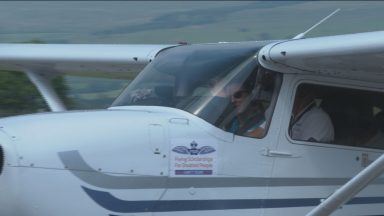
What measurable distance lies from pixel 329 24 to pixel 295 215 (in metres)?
2.34

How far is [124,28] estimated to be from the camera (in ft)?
49.2

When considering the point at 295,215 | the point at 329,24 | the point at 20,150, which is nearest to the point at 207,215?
the point at 295,215

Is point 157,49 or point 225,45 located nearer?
point 225,45

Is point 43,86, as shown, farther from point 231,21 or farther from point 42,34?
point 231,21

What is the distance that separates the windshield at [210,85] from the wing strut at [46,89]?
220 cm

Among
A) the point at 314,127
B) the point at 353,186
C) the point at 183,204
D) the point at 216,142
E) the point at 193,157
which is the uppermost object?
the point at 314,127

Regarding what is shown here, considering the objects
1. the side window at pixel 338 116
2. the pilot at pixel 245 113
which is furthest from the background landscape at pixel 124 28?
the pilot at pixel 245 113

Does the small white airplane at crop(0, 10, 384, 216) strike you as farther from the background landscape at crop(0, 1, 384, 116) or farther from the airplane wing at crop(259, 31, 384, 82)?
the background landscape at crop(0, 1, 384, 116)

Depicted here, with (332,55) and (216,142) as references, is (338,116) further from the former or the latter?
(216,142)

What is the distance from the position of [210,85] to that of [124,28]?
894cm

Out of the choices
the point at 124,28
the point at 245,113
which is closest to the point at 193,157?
the point at 245,113

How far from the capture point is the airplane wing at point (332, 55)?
587 centimetres

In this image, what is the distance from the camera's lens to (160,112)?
6012 millimetres

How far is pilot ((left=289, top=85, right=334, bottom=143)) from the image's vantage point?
6.44 m
